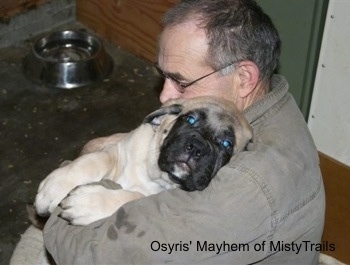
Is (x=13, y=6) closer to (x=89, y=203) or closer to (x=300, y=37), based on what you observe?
(x=300, y=37)

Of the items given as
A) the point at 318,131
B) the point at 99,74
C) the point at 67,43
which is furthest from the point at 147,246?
the point at 67,43

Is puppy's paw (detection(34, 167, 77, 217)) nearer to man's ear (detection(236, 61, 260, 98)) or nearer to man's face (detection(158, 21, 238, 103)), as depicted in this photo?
man's face (detection(158, 21, 238, 103))

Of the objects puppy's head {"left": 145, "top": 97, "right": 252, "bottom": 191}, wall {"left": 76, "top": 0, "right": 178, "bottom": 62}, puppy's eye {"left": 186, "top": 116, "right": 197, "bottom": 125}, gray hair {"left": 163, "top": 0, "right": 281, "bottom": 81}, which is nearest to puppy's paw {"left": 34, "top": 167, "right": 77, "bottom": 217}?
puppy's head {"left": 145, "top": 97, "right": 252, "bottom": 191}

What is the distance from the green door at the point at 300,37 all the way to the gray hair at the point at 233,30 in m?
1.31

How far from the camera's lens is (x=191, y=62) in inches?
87.9

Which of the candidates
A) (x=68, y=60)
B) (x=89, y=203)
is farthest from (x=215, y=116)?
(x=68, y=60)

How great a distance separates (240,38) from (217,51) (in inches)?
3.7

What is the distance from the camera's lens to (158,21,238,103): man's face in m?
2.21

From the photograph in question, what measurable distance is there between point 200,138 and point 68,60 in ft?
9.30

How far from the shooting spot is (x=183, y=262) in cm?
187

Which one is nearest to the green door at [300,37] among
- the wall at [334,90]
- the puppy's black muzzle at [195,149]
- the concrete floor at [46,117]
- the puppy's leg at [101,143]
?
the wall at [334,90]

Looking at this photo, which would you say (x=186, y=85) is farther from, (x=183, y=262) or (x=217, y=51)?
(x=183, y=262)

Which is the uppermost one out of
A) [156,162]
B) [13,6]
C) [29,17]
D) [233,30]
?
[233,30]

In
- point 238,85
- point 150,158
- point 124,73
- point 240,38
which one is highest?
point 240,38
